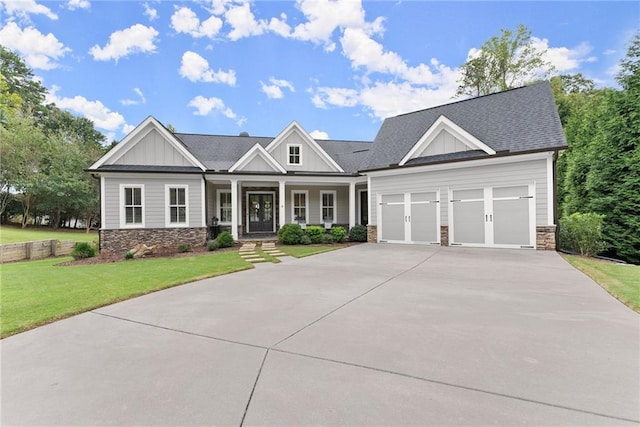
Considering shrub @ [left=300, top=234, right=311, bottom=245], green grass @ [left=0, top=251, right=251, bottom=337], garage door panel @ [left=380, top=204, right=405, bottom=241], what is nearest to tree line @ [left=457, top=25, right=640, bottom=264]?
garage door panel @ [left=380, top=204, right=405, bottom=241]

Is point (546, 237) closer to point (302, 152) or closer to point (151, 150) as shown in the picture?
point (302, 152)

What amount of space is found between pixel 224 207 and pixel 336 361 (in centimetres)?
1485

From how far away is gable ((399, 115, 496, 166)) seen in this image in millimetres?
12031

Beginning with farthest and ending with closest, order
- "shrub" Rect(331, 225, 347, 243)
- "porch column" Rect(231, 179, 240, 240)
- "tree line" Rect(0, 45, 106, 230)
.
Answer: "tree line" Rect(0, 45, 106, 230) → "shrub" Rect(331, 225, 347, 243) → "porch column" Rect(231, 179, 240, 240)

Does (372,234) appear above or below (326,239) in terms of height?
above

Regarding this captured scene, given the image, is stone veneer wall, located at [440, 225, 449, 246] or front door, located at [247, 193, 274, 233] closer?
stone veneer wall, located at [440, 225, 449, 246]

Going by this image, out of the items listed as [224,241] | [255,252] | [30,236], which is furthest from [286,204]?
[30,236]

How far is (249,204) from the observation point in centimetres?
1694

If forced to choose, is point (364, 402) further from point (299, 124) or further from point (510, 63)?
point (510, 63)

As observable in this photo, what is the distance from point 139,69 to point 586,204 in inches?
880

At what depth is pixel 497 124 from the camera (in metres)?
12.3

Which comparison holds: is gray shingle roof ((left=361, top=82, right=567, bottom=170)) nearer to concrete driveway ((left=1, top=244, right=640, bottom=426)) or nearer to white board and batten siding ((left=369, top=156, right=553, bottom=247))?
white board and batten siding ((left=369, top=156, right=553, bottom=247))

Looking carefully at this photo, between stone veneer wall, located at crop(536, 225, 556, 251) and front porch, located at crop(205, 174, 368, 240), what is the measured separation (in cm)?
800

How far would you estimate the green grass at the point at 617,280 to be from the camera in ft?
15.3
